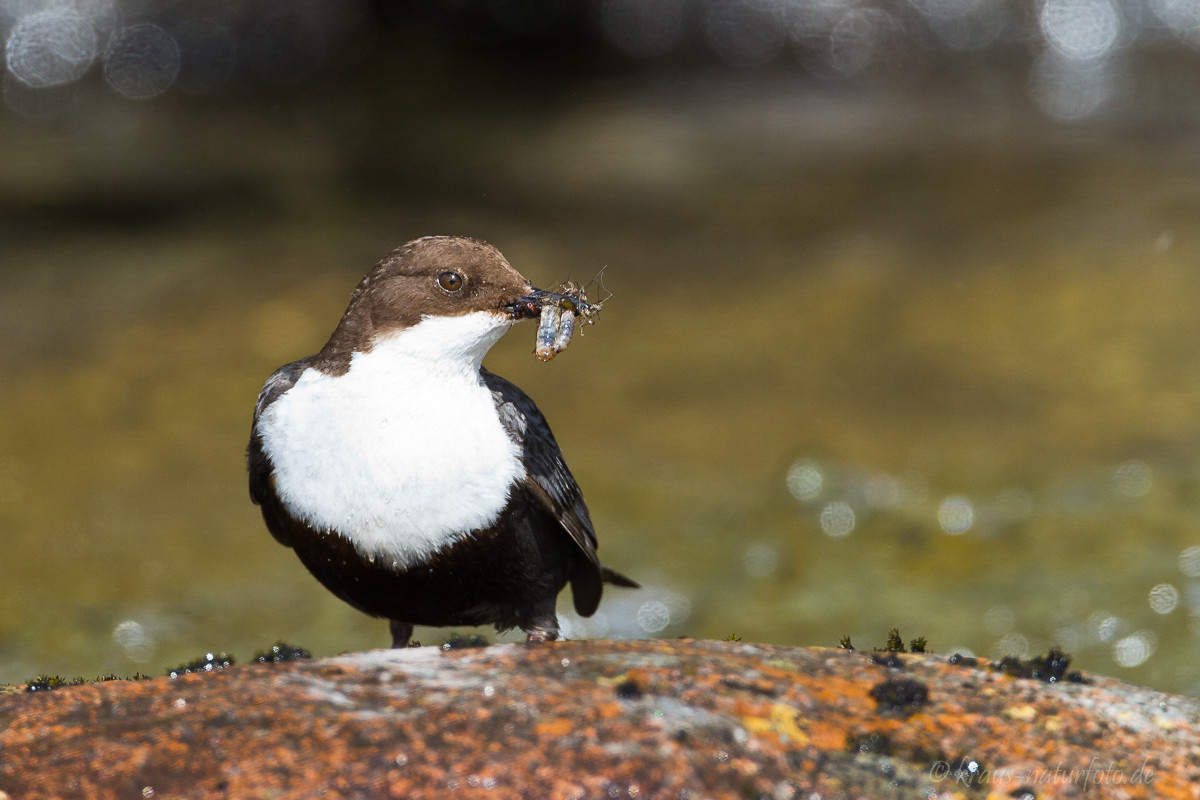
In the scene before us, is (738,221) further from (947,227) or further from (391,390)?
(391,390)

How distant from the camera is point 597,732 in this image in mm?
2480

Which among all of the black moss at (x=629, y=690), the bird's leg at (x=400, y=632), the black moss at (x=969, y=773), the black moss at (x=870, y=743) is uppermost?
the bird's leg at (x=400, y=632)

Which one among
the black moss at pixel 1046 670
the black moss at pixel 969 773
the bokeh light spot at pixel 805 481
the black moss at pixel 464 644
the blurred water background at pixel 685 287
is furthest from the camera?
the bokeh light spot at pixel 805 481

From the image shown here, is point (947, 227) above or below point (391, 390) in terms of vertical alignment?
above

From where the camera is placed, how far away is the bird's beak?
3.53 metres

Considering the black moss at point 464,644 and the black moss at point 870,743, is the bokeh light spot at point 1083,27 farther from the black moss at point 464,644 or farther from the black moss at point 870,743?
the black moss at point 870,743

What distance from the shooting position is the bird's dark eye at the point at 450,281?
3531mm

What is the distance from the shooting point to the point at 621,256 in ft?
32.6

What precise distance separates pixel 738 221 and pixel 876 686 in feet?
26.3

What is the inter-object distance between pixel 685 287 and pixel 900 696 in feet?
22.6

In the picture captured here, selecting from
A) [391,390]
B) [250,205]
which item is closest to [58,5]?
[250,205]

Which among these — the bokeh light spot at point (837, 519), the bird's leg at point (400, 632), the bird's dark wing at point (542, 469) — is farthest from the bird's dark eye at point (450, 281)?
the bokeh light spot at point (837, 519)

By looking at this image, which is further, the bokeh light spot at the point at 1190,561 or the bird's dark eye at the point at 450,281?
the bokeh light spot at the point at 1190,561

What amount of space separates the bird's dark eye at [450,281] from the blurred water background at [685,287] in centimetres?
277
